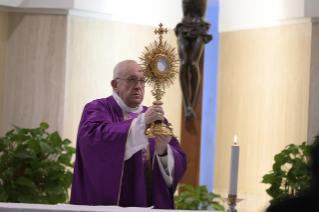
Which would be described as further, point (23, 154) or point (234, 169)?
point (23, 154)

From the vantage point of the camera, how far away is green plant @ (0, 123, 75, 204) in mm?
4172

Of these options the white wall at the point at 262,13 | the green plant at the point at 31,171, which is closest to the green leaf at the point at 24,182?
the green plant at the point at 31,171

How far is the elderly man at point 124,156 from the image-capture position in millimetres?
2818

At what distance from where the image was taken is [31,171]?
13.9ft

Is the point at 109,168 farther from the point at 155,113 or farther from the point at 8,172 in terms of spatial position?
the point at 8,172

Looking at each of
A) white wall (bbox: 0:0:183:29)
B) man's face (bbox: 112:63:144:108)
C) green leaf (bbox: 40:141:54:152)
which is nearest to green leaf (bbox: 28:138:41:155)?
green leaf (bbox: 40:141:54:152)

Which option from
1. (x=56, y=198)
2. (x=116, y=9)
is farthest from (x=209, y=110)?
(x=56, y=198)

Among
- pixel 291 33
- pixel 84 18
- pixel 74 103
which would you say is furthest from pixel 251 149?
pixel 84 18

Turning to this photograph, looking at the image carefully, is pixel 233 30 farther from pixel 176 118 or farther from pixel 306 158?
pixel 306 158

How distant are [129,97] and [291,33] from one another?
2898mm

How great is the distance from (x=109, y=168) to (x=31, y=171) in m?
1.62

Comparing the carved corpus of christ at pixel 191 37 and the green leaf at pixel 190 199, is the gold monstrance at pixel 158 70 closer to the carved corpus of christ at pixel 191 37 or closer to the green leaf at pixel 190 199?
the green leaf at pixel 190 199

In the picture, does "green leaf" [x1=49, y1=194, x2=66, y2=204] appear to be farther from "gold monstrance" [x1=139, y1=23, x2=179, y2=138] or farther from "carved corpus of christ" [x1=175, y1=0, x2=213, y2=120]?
"gold monstrance" [x1=139, y1=23, x2=179, y2=138]

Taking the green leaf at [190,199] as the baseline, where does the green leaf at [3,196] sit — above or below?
above
